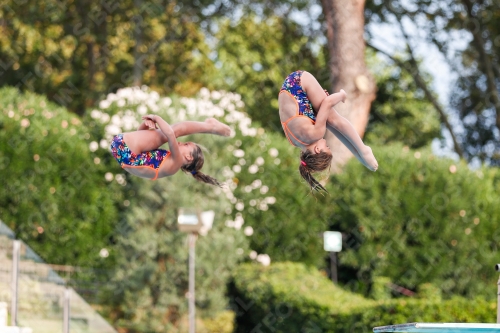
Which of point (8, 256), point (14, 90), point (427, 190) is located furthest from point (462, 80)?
point (8, 256)

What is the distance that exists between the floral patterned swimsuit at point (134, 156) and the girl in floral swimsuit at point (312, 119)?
928mm

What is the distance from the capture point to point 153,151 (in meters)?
5.42

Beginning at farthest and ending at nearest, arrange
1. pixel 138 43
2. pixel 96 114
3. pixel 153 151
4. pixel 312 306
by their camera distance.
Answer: pixel 138 43, pixel 96 114, pixel 312 306, pixel 153 151

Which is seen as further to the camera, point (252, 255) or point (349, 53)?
point (252, 255)

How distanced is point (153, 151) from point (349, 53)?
Answer: 7916 mm

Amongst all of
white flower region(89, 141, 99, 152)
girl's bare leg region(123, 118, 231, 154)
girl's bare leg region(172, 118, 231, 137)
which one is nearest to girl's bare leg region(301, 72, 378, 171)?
girl's bare leg region(172, 118, 231, 137)

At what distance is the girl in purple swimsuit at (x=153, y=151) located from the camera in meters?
5.29

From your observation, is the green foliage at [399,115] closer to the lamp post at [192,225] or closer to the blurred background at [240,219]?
the blurred background at [240,219]

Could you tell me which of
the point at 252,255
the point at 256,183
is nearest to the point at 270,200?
the point at 256,183

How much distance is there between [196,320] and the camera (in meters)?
13.7

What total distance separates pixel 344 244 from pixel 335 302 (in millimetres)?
3381

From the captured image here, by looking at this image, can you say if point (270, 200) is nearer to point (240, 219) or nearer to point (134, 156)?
point (240, 219)

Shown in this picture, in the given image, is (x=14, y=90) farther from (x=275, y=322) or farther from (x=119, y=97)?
(x=275, y=322)

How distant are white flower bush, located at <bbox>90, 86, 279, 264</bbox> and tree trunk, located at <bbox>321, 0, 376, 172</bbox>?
1.87 m
